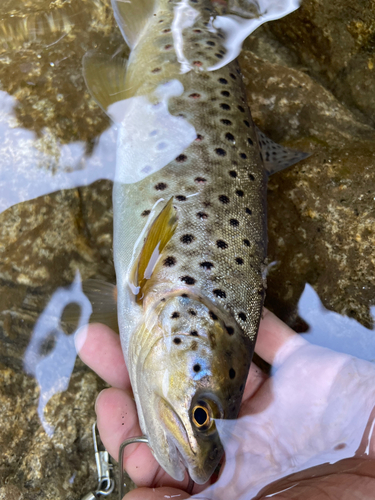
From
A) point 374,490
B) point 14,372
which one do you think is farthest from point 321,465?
point 14,372

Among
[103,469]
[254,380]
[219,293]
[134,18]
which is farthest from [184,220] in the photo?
[134,18]

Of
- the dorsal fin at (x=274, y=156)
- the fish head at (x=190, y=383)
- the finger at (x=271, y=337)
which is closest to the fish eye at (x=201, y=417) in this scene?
the fish head at (x=190, y=383)

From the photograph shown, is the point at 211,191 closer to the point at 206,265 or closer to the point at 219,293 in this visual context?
the point at 206,265

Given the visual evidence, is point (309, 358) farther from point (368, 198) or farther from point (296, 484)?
point (368, 198)

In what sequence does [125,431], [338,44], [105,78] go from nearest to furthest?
[125,431], [105,78], [338,44]

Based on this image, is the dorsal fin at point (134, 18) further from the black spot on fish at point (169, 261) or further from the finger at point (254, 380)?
the finger at point (254, 380)

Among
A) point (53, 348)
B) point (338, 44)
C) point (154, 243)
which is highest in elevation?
point (338, 44)
